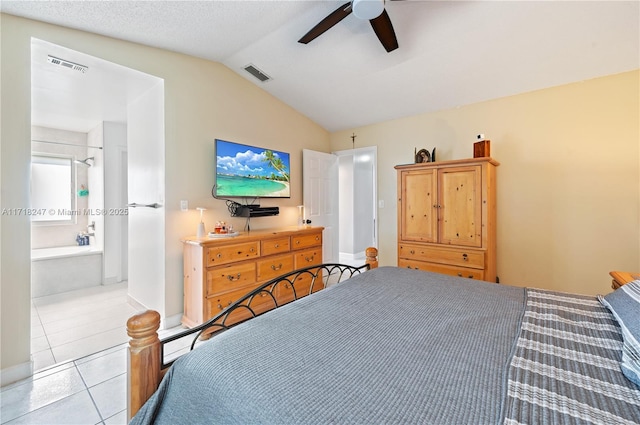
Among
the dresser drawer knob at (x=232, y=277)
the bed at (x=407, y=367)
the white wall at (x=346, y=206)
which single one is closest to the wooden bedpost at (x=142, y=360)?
the bed at (x=407, y=367)

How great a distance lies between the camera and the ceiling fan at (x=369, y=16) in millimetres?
1784

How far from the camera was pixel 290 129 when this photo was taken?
4.09 metres

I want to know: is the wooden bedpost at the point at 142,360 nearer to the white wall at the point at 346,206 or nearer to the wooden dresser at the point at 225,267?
the wooden dresser at the point at 225,267

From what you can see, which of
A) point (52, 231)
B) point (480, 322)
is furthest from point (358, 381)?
point (52, 231)

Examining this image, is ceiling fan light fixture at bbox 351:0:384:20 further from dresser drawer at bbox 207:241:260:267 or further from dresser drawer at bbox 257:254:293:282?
dresser drawer at bbox 257:254:293:282

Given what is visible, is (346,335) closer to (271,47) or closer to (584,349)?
(584,349)

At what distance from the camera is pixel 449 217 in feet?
10.1

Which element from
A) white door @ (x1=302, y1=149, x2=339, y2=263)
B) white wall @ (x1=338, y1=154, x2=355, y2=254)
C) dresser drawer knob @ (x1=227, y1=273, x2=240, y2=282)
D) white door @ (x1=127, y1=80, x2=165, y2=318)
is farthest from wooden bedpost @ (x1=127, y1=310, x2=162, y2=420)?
white wall @ (x1=338, y1=154, x2=355, y2=254)

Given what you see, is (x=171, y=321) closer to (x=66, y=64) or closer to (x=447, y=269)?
(x=66, y=64)

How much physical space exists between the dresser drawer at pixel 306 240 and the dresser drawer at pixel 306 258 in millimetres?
82

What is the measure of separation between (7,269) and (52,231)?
311cm

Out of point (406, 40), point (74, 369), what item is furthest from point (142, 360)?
point (406, 40)

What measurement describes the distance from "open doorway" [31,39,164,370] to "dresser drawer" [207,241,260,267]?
28.0 inches

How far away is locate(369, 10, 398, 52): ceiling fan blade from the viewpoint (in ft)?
6.41
